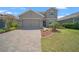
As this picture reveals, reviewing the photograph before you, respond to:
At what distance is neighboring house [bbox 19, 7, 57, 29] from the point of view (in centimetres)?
802

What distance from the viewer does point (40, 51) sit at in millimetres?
7996

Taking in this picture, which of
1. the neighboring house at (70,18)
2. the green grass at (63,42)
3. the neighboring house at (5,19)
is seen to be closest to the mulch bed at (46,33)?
the green grass at (63,42)

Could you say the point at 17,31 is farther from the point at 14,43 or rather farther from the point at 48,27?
the point at 48,27

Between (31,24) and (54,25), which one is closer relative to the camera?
(54,25)

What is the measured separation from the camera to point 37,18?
806 centimetres

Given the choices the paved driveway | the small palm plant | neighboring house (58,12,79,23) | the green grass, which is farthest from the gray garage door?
neighboring house (58,12,79,23)

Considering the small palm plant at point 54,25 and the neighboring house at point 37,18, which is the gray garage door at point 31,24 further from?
the small palm plant at point 54,25

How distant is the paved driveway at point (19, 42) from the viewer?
315 inches

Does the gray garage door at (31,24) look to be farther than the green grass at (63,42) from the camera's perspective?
Yes

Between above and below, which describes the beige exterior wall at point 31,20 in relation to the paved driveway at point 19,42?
above

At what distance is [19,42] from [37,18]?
842 millimetres

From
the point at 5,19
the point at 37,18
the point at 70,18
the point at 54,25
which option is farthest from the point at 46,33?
the point at 5,19

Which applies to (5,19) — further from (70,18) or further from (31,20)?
(70,18)

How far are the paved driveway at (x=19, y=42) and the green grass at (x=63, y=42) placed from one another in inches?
9.9
